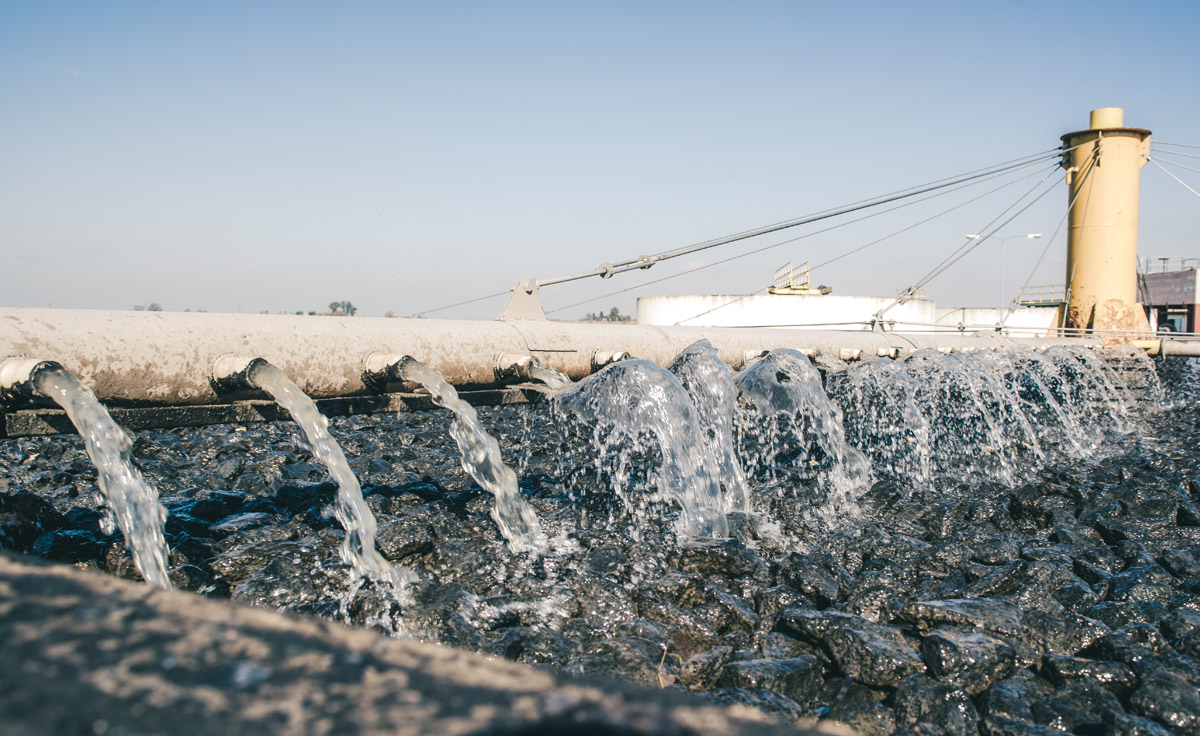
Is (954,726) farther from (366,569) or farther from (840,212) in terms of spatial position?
(840,212)

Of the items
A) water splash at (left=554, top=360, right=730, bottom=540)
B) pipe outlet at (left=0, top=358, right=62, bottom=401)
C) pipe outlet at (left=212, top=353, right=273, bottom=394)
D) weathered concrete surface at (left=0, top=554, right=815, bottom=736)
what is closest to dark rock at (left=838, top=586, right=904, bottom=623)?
water splash at (left=554, top=360, right=730, bottom=540)

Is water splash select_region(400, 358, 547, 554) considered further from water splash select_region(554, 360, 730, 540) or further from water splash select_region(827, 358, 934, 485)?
water splash select_region(827, 358, 934, 485)

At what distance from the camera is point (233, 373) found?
355 cm

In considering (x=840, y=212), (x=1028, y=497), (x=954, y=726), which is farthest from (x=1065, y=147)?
(x=954, y=726)

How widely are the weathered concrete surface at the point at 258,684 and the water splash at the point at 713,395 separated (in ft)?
17.1

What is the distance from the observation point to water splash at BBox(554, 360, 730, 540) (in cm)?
518

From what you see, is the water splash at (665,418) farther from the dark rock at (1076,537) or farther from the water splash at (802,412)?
the dark rock at (1076,537)

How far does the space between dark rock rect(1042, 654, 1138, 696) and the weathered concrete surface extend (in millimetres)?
2815

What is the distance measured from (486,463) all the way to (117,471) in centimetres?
240

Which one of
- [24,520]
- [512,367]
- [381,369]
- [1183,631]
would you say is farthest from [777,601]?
[24,520]

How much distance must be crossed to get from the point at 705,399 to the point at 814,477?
129 cm

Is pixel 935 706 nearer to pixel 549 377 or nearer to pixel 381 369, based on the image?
pixel 549 377

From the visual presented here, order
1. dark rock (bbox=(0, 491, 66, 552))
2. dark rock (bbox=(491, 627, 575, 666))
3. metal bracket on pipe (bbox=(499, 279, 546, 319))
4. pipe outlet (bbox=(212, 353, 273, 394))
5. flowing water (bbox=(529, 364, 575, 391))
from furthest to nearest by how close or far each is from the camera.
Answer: metal bracket on pipe (bbox=(499, 279, 546, 319)) → flowing water (bbox=(529, 364, 575, 391)) → dark rock (bbox=(0, 491, 66, 552)) → pipe outlet (bbox=(212, 353, 273, 394)) → dark rock (bbox=(491, 627, 575, 666))

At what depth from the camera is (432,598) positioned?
3.58 metres
